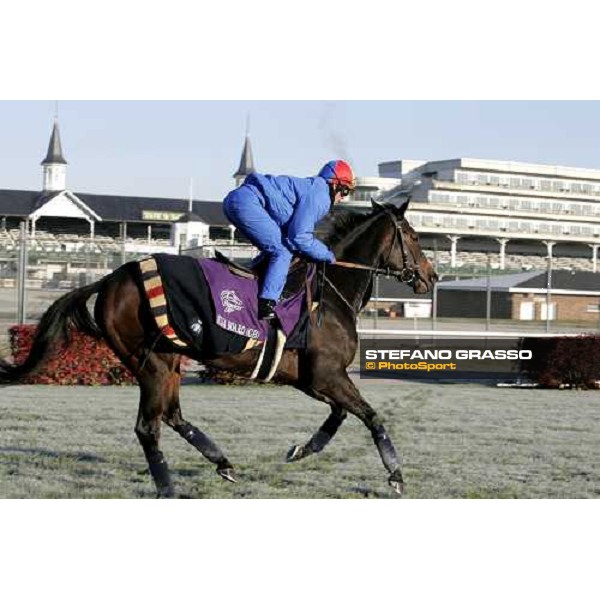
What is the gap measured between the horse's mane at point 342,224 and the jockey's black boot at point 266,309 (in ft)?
3.03

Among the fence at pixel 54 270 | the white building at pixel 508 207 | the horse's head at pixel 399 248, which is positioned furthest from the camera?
the white building at pixel 508 207

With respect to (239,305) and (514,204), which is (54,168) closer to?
(514,204)

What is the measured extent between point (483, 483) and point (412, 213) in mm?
50058

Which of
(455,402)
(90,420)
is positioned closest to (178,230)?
(455,402)

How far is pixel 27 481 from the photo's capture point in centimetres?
699

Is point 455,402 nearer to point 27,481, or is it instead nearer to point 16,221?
point 27,481

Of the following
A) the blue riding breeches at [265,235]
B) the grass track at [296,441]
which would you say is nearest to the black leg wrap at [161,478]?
the grass track at [296,441]

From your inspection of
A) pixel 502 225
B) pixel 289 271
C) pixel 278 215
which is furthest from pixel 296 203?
pixel 502 225

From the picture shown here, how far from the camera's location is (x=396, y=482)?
6.88 metres

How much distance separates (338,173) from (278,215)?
53 centimetres

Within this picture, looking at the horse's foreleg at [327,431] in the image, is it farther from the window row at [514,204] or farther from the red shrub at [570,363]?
the window row at [514,204]

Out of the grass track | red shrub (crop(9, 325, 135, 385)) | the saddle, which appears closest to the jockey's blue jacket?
the saddle

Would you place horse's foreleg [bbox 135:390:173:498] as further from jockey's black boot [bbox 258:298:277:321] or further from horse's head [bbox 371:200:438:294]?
horse's head [bbox 371:200:438:294]

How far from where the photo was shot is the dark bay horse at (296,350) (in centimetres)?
677
